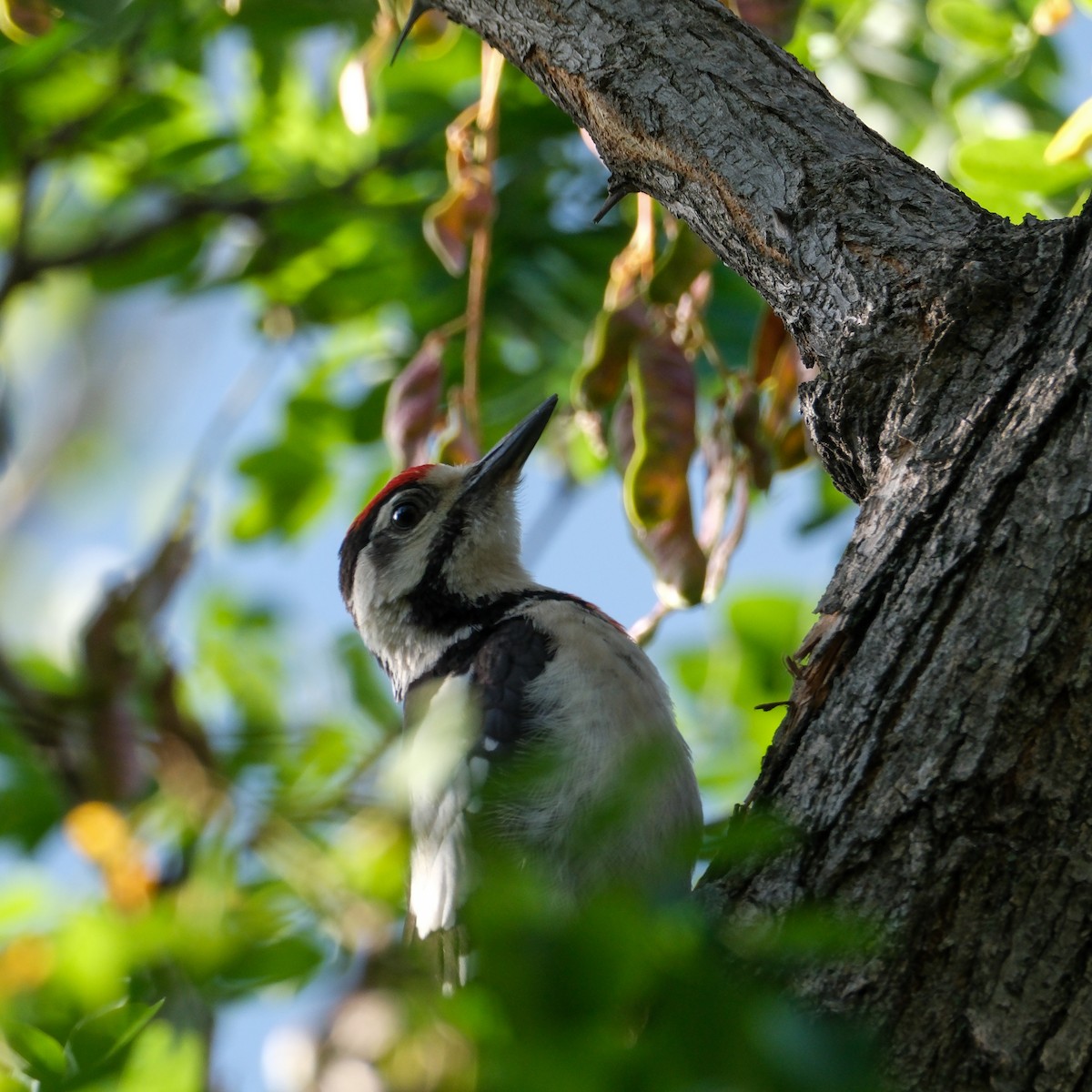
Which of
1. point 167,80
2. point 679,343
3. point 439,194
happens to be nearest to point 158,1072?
point 679,343

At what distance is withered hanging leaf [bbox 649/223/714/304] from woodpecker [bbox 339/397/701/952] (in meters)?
0.85

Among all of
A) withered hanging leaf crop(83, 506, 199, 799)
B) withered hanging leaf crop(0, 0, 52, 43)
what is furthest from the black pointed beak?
withered hanging leaf crop(0, 0, 52, 43)

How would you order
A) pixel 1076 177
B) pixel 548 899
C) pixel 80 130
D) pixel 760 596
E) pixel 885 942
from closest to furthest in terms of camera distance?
pixel 548 899 → pixel 885 942 → pixel 1076 177 → pixel 760 596 → pixel 80 130

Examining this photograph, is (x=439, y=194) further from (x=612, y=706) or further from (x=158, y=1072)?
(x=158, y=1072)

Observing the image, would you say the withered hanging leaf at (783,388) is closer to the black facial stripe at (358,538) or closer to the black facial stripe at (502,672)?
the black facial stripe at (502,672)

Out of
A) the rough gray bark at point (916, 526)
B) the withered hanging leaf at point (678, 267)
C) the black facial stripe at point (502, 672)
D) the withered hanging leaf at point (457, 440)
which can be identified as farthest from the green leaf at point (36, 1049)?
the withered hanging leaf at point (678, 267)

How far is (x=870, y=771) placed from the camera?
2.38m

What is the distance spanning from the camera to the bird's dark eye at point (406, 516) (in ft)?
15.8

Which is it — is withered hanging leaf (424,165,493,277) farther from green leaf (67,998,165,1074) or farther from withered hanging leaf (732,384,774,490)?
green leaf (67,998,165,1074)

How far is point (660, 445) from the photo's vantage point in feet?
11.6

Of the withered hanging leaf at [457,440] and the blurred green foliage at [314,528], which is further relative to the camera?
the withered hanging leaf at [457,440]

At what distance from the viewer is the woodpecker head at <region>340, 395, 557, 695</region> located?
465 centimetres

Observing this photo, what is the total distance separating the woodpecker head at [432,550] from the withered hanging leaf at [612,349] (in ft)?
2.93

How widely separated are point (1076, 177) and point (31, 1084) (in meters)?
3.19
